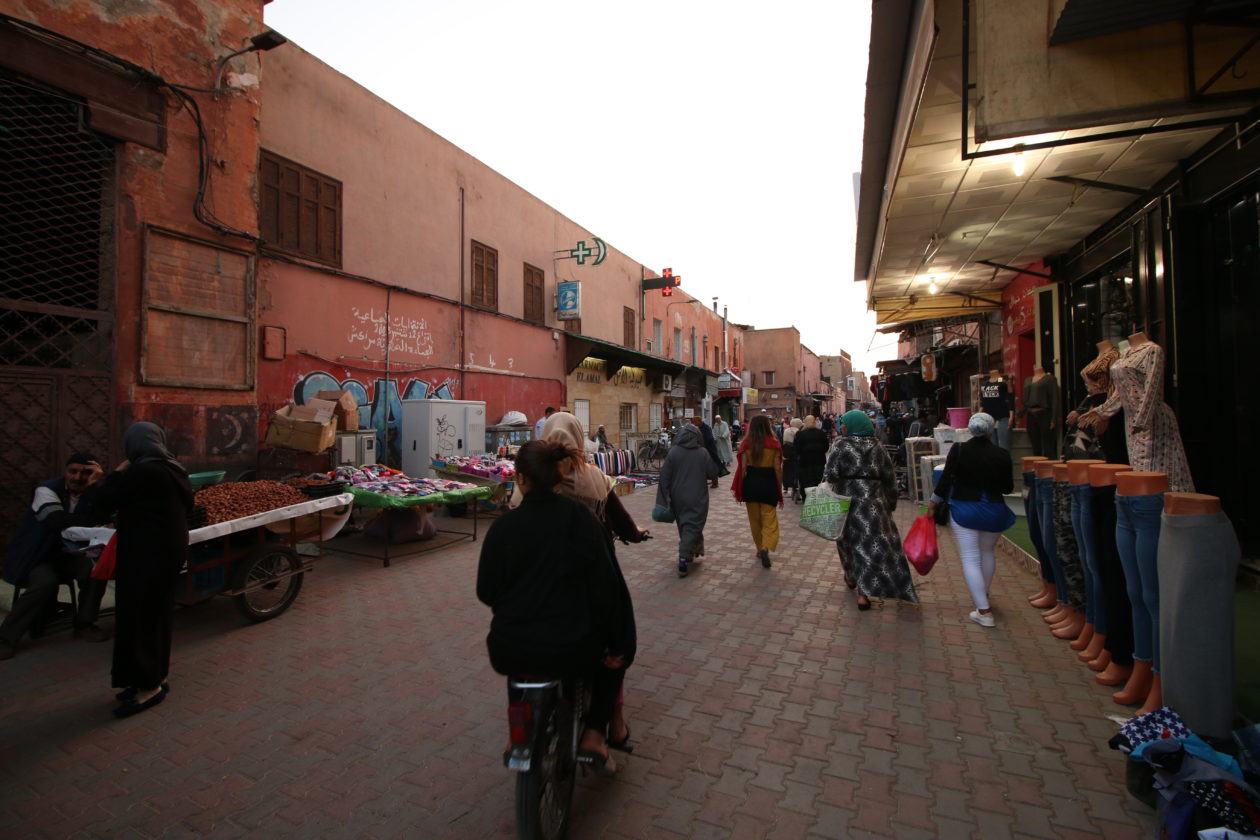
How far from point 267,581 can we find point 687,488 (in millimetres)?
4265

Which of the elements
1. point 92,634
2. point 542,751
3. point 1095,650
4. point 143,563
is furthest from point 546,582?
point 92,634

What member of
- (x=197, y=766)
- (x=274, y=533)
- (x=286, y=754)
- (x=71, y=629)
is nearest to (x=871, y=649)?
(x=286, y=754)

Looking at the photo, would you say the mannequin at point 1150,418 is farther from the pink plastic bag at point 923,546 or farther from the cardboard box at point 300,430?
the cardboard box at point 300,430

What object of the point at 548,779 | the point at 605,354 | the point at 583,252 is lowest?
the point at 548,779

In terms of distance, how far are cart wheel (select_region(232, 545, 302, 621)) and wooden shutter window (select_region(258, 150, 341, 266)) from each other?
5871 mm

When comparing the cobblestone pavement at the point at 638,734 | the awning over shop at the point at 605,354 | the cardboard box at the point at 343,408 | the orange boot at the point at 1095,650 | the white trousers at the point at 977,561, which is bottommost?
the cobblestone pavement at the point at 638,734

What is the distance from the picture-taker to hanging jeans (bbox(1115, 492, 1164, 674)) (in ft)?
9.98

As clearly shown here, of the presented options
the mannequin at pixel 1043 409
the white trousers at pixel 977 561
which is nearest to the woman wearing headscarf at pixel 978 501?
the white trousers at pixel 977 561

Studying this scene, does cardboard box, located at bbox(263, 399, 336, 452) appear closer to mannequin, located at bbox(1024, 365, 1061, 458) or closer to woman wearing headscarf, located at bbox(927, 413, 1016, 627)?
woman wearing headscarf, located at bbox(927, 413, 1016, 627)

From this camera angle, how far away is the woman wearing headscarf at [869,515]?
5.37 m

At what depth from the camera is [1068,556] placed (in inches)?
175

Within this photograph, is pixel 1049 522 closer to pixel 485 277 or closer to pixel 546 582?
pixel 546 582

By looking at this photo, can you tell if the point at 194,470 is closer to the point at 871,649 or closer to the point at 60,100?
the point at 60,100

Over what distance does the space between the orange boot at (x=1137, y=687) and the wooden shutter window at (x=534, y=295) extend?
14.3 metres
